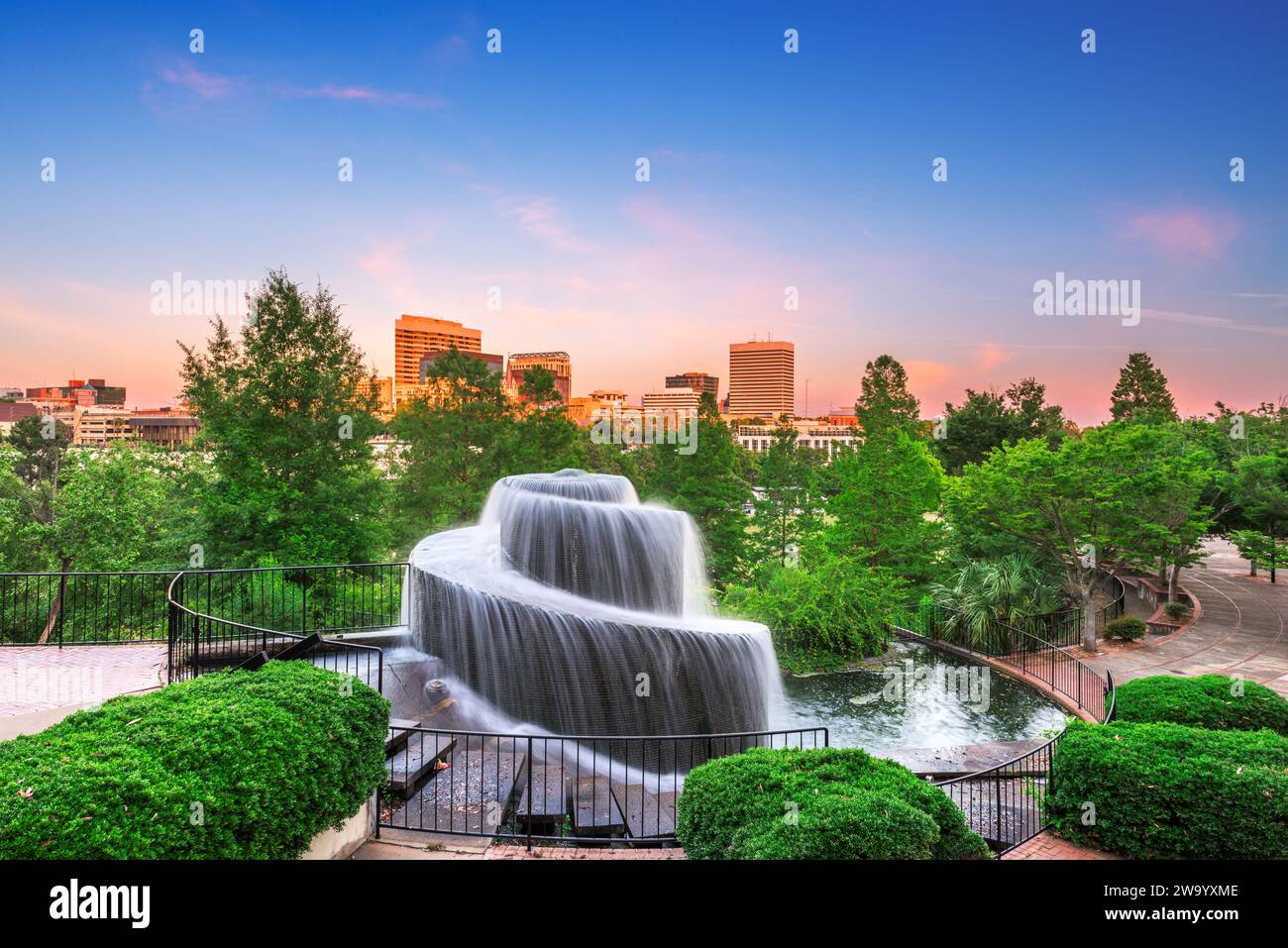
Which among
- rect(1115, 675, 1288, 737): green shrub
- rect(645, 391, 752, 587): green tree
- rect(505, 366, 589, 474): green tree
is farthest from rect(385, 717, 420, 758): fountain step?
rect(505, 366, 589, 474): green tree

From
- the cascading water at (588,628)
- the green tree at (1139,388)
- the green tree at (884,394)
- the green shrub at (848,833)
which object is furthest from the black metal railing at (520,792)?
the green tree at (1139,388)

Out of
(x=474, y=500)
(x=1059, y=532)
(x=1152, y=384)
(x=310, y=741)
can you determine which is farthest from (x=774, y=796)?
(x=1152, y=384)

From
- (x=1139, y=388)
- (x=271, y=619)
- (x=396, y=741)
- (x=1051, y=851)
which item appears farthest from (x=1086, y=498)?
(x=1139, y=388)

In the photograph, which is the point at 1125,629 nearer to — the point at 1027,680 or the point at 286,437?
the point at 1027,680

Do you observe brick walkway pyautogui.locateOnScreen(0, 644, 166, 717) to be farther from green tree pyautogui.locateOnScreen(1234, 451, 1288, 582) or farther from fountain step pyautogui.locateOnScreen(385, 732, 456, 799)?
green tree pyautogui.locateOnScreen(1234, 451, 1288, 582)

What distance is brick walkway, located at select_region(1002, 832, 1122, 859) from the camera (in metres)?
6.54

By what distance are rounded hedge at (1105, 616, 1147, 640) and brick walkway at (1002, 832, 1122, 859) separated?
46.1ft

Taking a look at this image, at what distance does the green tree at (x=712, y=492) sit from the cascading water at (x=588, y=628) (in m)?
17.4

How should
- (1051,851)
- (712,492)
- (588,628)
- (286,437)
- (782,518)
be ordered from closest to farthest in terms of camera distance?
(1051,851)
(588,628)
(286,437)
(782,518)
(712,492)

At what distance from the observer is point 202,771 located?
4.49m

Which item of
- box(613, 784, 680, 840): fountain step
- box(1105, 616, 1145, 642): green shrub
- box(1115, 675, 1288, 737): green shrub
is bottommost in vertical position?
box(1105, 616, 1145, 642): green shrub

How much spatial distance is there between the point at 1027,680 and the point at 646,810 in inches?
403

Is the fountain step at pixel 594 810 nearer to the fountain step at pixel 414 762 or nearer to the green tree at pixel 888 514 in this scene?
the fountain step at pixel 414 762

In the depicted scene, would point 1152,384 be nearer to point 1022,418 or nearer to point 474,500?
point 1022,418
